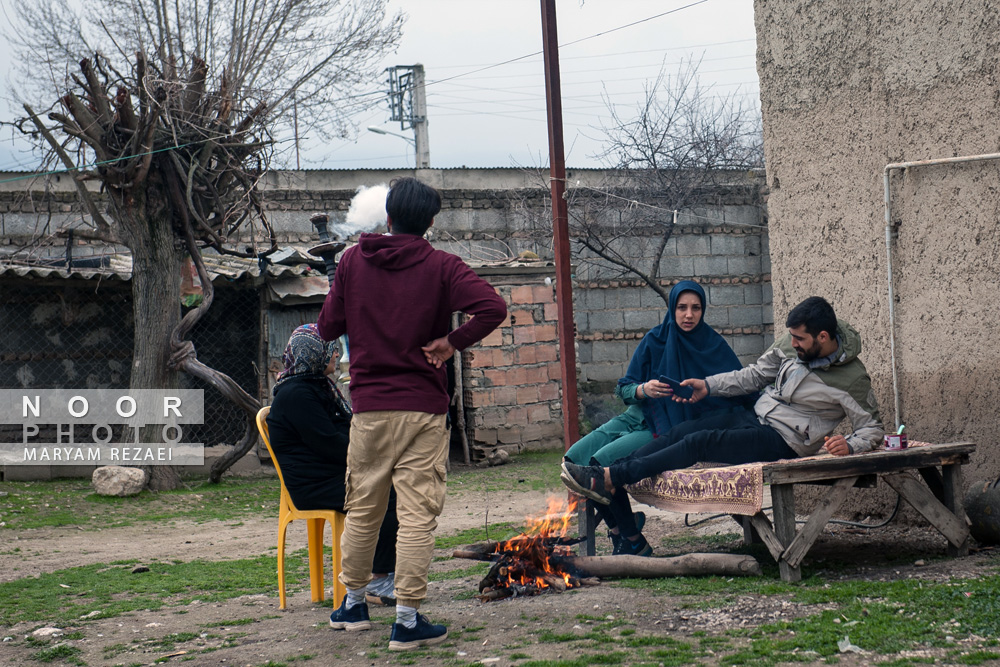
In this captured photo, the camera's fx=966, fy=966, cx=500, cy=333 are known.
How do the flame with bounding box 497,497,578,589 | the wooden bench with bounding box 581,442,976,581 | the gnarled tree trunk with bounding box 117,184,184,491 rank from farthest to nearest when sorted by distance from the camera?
1. the gnarled tree trunk with bounding box 117,184,184,491
2. the flame with bounding box 497,497,578,589
3. the wooden bench with bounding box 581,442,976,581

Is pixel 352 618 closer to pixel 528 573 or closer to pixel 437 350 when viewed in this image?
pixel 528 573

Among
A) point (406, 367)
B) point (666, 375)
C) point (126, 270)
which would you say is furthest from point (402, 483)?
point (126, 270)

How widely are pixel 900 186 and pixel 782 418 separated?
160cm

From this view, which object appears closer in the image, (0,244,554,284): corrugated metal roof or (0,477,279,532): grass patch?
(0,477,279,532): grass patch

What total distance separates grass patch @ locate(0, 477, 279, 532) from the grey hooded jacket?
5.01 m

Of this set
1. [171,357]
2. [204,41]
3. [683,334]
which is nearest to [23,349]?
[171,357]

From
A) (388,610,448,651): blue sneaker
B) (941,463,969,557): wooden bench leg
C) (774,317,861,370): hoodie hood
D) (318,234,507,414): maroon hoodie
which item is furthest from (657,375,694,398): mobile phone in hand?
(388,610,448,651): blue sneaker

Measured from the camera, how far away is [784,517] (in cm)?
423

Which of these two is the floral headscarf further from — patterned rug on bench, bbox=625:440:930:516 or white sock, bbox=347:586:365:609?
patterned rug on bench, bbox=625:440:930:516

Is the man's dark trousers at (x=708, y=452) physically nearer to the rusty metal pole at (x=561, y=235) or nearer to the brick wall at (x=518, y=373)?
the rusty metal pole at (x=561, y=235)

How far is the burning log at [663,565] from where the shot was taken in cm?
430

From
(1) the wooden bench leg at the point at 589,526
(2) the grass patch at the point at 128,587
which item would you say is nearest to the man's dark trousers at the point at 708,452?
(1) the wooden bench leg at the point at 589,526

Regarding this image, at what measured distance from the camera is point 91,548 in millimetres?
6832

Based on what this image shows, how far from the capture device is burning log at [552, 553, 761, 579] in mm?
4301
